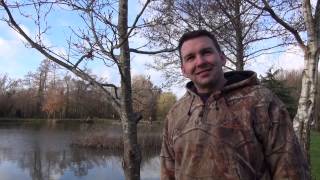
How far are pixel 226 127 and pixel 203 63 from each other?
377mm

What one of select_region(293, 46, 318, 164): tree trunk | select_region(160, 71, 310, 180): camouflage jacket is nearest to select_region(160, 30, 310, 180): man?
select_region(160, 71, 310, 180): camouflage jacket

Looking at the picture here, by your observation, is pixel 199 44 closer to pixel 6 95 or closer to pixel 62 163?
pixel 62 163

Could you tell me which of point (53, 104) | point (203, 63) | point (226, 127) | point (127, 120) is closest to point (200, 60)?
point (203, 63)

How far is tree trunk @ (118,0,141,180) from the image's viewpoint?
5.78 meters

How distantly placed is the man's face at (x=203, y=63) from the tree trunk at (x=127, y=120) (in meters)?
3.17

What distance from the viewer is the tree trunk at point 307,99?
781 centimetres

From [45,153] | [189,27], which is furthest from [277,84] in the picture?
[189,27]

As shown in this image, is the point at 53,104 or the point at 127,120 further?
the point at 53,104

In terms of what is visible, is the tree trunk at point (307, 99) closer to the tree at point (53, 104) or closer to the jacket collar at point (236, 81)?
the jacket collar at point (236, 81)

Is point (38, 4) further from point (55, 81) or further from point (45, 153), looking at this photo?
point (55, 81)

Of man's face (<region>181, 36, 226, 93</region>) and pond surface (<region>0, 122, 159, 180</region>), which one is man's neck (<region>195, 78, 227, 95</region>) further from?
pond surface (<region>0, 122, 159, 180</region>)

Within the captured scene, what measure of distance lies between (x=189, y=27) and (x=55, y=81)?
240 ft

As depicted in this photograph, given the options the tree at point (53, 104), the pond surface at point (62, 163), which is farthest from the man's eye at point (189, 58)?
the tree at point (53, 104)

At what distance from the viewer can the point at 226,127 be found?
2.58m
